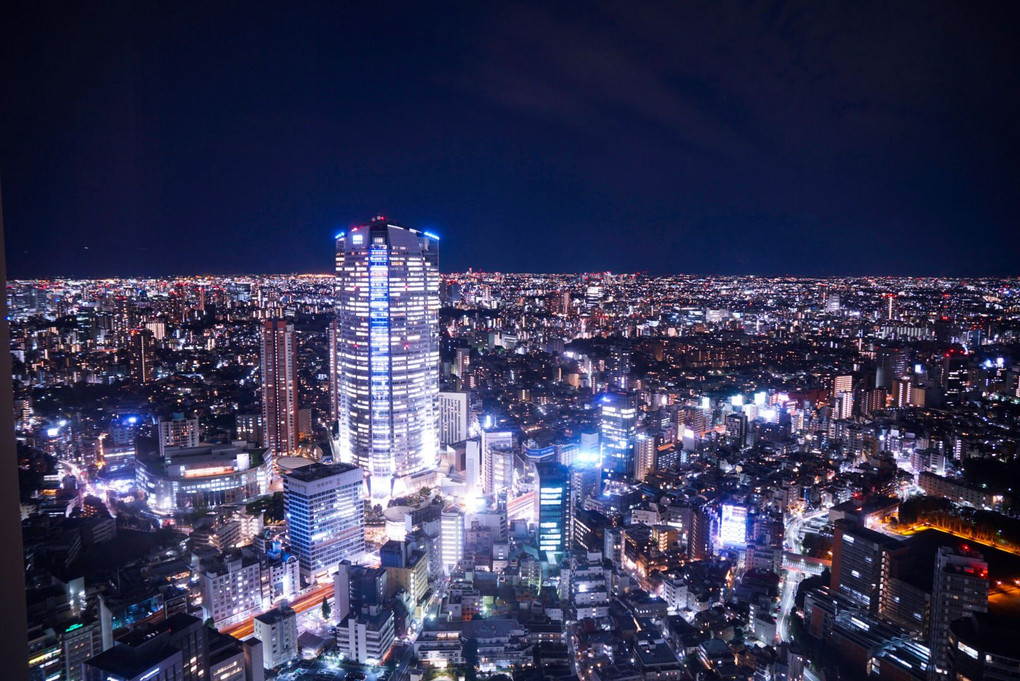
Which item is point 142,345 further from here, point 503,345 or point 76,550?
point 503,345

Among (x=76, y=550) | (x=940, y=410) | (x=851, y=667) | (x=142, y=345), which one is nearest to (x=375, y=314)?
(x=142, y=345)

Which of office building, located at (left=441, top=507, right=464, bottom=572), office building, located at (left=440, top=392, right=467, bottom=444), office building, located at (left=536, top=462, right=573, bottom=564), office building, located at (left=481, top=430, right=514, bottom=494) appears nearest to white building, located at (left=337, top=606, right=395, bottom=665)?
office building, located at (left=441, top=507, right=464, bottom=572)

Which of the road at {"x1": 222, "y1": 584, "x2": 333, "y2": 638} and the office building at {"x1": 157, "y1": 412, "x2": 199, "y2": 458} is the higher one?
the office building at {"x1": 157, "y1": 412, "x2": 199, "y2": 458}

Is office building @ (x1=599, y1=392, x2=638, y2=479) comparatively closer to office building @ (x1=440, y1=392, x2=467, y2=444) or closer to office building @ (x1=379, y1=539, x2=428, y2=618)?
office building @ (x1=440, y1=392, x2=467, y2=444)

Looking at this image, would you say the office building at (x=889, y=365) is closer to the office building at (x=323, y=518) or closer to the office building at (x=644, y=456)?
the office building at (x=644, y=456)

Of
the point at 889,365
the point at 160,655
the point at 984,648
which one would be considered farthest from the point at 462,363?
the point at 984,648

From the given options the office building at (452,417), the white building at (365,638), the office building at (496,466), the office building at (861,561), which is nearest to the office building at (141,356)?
the white building at (365,638)
